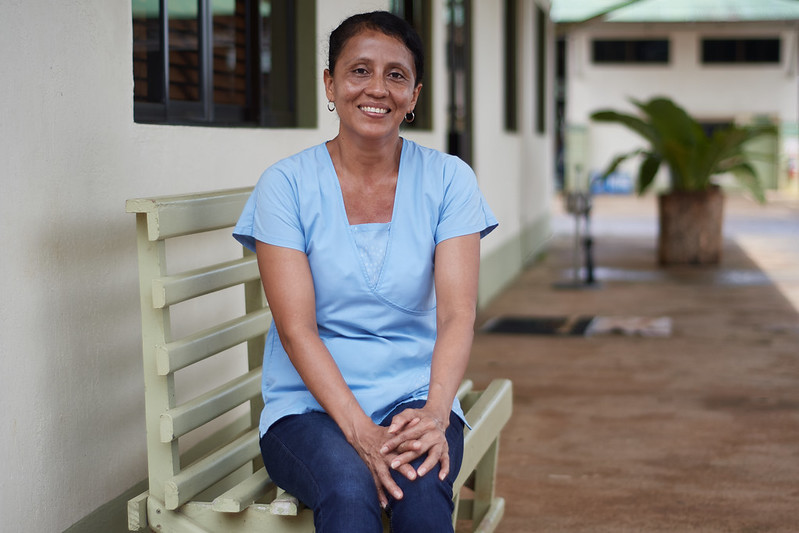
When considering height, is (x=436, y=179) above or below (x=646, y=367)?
above

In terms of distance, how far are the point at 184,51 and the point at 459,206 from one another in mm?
1351

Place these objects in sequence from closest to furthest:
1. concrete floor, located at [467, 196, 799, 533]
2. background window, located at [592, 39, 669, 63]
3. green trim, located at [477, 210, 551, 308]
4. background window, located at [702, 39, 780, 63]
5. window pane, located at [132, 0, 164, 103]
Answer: window pane, located at [132, 0, 164, 103], concrete floor, located at [467, 196, 799, 533], green trim, located at [477, 210, 551, 308], background window, located at [702, 39, 780, 63], background window, located at [592, 39, 669, 63]

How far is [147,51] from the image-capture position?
3064 mm

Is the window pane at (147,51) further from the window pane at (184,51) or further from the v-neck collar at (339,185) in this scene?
the v-neck collar at (339,185)

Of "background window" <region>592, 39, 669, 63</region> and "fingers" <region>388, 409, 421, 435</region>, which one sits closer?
"fingers" <region>388, 409, 421, 435</region>

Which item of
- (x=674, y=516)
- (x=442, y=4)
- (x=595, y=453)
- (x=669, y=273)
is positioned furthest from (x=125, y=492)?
(x=669, y=273)

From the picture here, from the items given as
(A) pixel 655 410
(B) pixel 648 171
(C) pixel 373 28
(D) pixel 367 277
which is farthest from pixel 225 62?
(B) pixel 648 171

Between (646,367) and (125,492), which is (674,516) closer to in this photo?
(125,492)

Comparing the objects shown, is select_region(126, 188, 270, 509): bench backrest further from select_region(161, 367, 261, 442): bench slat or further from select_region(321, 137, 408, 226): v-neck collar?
select_region(321, 137, 408, 226): v-neck collar

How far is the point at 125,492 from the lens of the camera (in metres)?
2.71

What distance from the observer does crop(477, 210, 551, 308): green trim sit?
8.46m

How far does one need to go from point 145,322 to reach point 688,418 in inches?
128

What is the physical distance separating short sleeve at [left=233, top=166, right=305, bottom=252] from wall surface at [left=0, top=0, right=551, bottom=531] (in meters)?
0.40

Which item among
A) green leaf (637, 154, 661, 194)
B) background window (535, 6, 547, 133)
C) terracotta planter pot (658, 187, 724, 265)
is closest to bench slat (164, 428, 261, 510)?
terracotta planter pot (658, 187, 724, 265)
